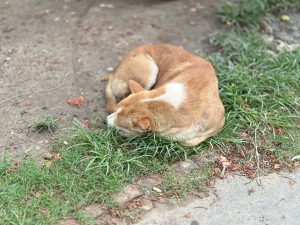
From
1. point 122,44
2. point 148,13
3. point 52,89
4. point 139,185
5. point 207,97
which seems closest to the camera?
point 139,185

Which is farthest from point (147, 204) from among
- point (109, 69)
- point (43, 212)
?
point (109, 69)

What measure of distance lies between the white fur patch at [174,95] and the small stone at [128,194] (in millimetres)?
815

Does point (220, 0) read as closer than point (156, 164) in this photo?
No

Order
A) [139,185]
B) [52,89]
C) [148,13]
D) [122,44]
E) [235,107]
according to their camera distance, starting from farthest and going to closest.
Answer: [148,13], [122,44], [52,89], [235,107], [139,185]

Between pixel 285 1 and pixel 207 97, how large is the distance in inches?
121

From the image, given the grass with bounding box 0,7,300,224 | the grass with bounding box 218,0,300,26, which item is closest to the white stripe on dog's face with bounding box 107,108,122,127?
the grass with bounding box 0,7,300,224

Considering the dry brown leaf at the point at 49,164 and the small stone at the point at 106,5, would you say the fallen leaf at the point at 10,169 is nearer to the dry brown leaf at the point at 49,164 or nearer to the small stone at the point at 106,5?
the dry brown leaf at the point at 49,164

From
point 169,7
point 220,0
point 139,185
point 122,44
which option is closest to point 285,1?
point 220,0

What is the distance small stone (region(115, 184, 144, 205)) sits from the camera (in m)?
4.29

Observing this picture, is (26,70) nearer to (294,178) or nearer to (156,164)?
(156,164)

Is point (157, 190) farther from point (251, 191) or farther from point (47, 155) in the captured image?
point (47, 155)

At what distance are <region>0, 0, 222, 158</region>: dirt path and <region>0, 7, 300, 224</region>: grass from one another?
14.2 inches

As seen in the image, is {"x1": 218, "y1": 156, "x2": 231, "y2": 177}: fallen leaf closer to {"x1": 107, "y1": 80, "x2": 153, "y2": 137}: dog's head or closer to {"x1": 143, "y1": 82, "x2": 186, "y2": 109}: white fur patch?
{"x1": 143, "y1": 82, "x2": 186, "y2": 109}: white fur patch

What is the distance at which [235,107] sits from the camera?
531cm
